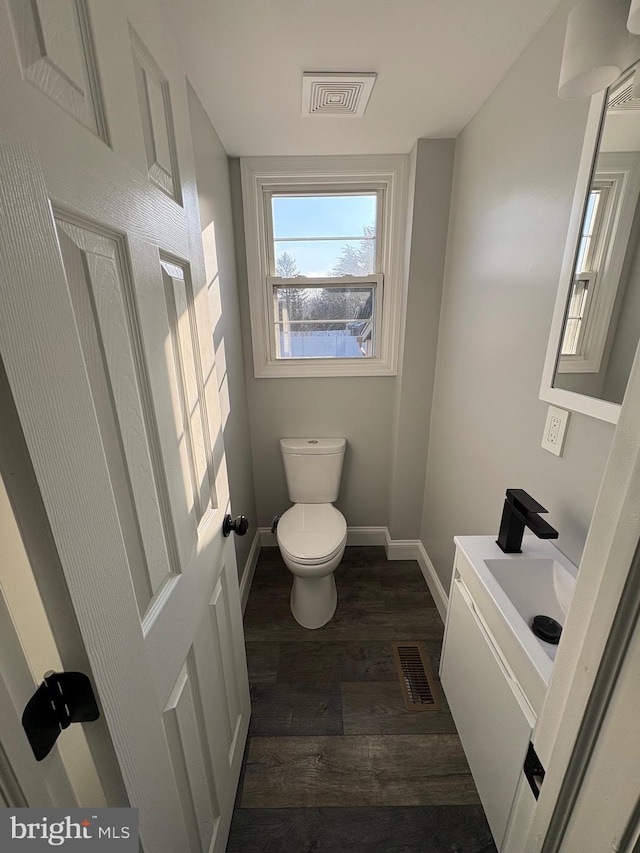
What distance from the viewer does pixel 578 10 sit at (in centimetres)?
72

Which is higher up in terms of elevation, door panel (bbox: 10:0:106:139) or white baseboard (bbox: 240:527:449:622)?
door panel (bbox: 10:0:106:139)

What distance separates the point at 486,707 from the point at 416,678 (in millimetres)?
635

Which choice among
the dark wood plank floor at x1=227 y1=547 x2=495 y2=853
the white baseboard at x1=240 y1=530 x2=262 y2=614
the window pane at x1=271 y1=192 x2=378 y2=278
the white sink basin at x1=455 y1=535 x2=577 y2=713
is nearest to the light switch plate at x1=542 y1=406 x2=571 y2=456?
the white sink basin at x1=455 y1=535 x2=577 y2=713

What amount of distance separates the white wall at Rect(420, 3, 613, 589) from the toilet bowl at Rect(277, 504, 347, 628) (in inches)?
23.9

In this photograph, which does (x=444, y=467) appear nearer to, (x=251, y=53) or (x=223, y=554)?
(x=223, y=554)

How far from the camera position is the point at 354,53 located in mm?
1107

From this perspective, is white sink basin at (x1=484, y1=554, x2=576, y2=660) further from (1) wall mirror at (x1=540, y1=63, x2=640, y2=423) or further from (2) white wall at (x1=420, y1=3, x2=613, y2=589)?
(1) wall mirror at (x1=540, y1=63, x2=640, y2=423)

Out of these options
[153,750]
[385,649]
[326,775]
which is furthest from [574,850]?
[385,649]

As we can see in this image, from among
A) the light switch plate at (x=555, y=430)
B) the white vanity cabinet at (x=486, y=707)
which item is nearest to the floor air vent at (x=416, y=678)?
the white vanity cabinet at (x=486, y=707)

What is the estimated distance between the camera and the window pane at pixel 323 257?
199 centimetres

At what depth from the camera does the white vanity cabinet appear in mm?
844

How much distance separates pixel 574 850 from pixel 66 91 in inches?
46.1

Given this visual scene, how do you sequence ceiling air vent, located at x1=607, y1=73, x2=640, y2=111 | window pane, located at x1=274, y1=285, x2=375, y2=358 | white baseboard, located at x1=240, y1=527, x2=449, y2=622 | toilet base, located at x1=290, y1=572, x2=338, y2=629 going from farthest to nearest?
window pane, located at x1=274, y1=285, x2=375, y2=358 < white baseboard, located at x1=240, y1=527, x2=449, y2=622 < toilet base, located at x1=290, y1=572, x2=338, y2=629 < ceiling air vent, located at x1=607, y1=73, x2=640, y2=111

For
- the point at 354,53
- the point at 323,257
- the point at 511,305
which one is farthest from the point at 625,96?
the point at 323,257
